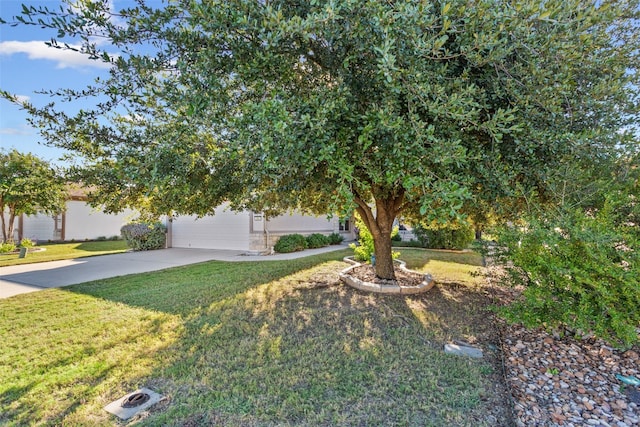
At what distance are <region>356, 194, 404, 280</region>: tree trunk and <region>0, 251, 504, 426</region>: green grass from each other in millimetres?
991

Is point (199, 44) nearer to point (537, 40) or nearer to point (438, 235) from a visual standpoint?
point (537, 40)

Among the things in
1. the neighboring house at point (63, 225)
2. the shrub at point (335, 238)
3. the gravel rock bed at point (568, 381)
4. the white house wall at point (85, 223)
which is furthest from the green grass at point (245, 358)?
the white house wall at point (85, 223)

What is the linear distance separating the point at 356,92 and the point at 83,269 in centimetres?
1070

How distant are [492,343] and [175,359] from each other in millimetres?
4245

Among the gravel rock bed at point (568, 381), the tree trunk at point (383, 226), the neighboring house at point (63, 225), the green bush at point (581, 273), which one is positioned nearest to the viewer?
the gravel rock bed at point (568, 381)

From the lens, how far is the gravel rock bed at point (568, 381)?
2998 mm

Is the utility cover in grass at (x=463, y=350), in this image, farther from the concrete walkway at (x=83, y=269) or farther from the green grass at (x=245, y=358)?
the concrete walkway at (x=83, y=269)

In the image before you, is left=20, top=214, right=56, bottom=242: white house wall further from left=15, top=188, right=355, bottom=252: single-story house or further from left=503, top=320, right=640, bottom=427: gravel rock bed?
left=503, top=320, right=640, bottom=427: gravel rock bed

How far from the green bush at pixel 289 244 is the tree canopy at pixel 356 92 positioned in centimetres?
1033

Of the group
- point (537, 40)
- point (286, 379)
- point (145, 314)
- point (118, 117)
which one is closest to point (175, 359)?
point (286, 379)

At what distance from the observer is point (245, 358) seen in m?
4.09

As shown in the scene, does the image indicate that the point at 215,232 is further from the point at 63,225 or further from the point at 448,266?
the point at 63,225

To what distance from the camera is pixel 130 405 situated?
3.16m

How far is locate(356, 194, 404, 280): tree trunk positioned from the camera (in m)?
7.31
